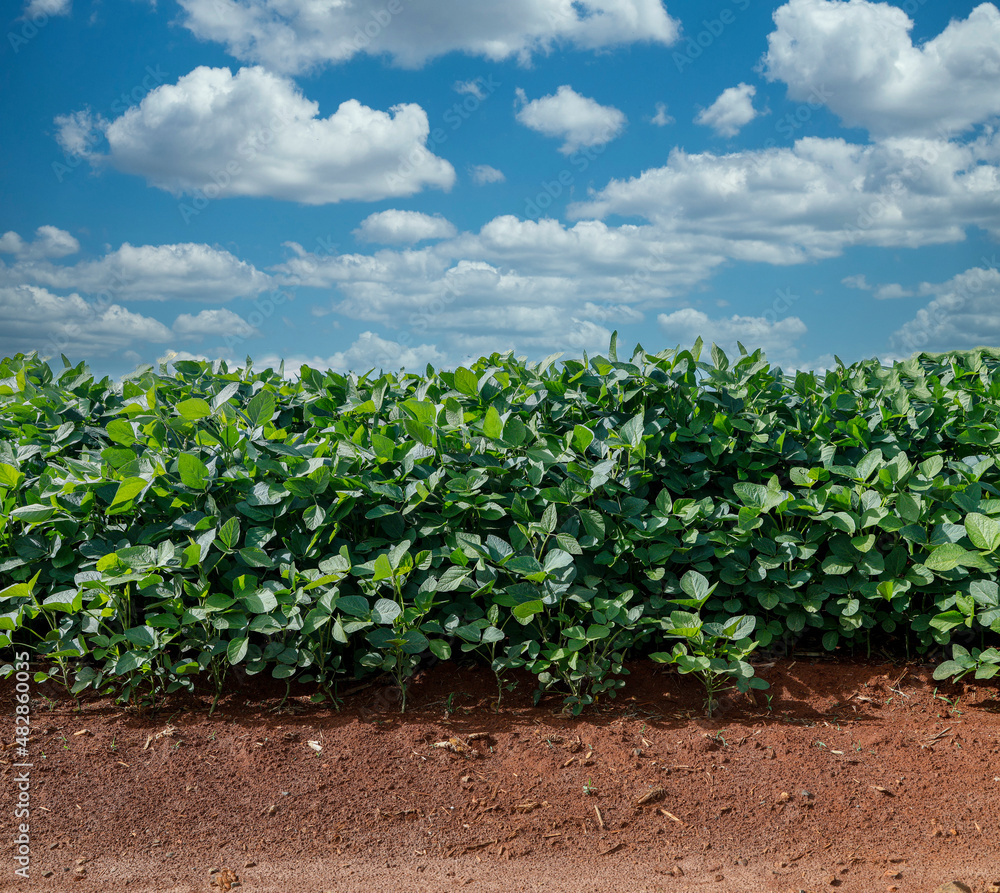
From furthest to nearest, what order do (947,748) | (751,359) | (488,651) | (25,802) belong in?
(751,359), (488,651), (947,748), (25,802)

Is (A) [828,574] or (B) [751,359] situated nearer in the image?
(A) [828,574]

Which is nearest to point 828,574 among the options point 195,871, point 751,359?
point 751,359

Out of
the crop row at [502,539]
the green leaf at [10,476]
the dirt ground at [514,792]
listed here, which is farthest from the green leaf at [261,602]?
the green leaf at [10,476]

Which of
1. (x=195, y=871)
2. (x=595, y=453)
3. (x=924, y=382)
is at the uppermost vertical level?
(x=924, y=382)

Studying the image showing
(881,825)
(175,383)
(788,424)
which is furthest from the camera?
(175,383)

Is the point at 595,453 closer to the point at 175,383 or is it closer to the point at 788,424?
the point at 788,424

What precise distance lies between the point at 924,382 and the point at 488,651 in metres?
2.99

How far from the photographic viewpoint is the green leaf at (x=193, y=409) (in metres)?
3.59

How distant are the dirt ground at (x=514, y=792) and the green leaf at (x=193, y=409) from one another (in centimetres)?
125

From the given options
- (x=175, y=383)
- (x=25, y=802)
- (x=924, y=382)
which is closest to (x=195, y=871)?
(x=25, y=802)

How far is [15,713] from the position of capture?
3.40 m

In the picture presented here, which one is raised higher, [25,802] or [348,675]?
[348,675]

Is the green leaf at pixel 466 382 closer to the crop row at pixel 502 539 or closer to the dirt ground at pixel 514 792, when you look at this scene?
the crop row at pixel 502 539

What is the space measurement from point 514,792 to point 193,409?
A: 2181 millimetres
